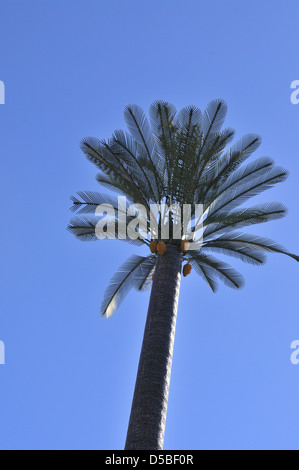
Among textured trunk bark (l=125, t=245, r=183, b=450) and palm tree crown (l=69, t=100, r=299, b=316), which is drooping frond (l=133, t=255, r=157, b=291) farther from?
textured trunk bark (l=125, t=245, r=183, b=450)

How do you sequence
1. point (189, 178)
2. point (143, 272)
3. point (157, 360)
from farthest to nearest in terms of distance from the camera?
point (143, 272) → point (189, 178) → point (157, 360)

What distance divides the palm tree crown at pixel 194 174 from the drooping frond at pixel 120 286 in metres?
0.46

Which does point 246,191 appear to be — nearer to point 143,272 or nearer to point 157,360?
point 143,272

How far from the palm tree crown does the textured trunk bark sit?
140 centimetres

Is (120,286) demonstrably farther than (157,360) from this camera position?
Yes

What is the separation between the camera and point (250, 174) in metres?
12.6

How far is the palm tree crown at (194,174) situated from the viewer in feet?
39.8

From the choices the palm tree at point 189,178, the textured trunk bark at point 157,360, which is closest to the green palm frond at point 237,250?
the palm tree at point 189,178

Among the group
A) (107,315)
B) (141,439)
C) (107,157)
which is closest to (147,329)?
(141,439)

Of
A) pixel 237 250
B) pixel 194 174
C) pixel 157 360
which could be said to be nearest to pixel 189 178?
pixel 194 174

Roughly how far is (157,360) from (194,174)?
4325 millimetres

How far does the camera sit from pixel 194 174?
1198cm

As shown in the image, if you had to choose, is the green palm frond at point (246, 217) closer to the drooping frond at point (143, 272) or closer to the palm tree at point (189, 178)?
the palm tree at point (189, 178)

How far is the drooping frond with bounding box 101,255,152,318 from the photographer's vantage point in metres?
13.3
